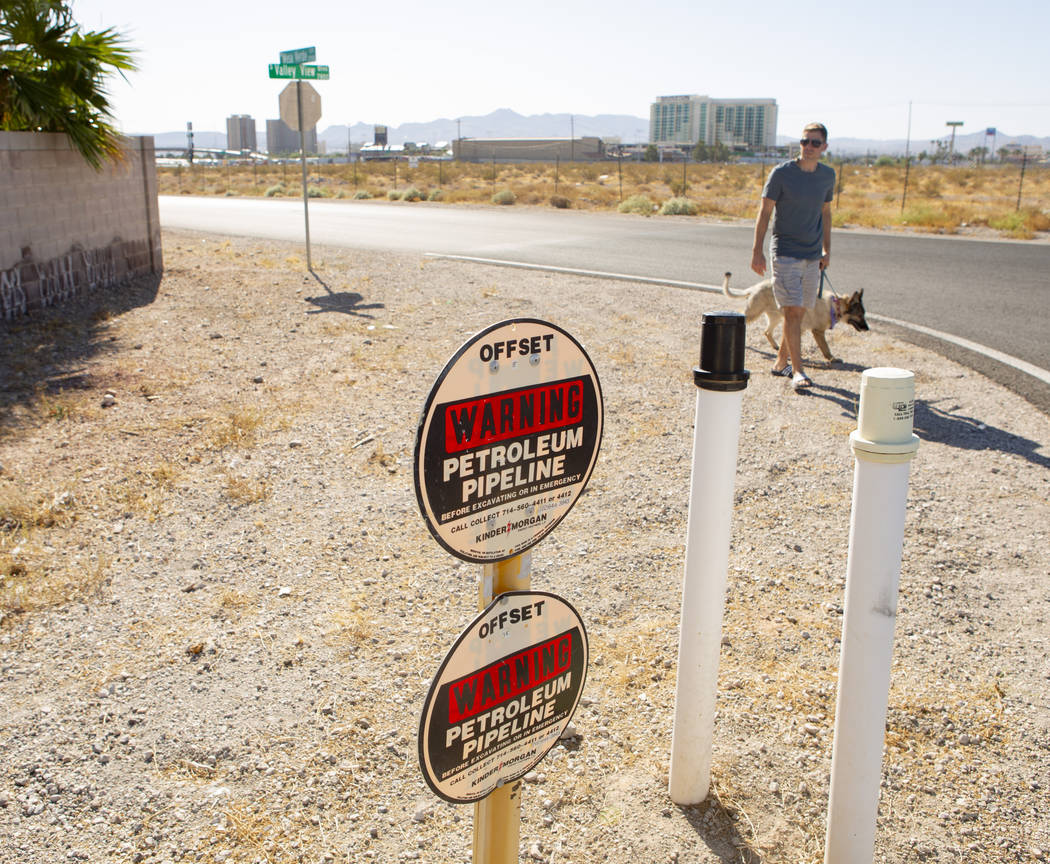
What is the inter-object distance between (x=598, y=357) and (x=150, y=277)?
6595 mm

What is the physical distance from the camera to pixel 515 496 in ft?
5.84

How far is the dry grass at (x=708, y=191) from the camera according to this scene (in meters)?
21.8

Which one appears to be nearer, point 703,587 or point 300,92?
point 703,587

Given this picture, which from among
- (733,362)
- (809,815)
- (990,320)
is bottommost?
(809,815)

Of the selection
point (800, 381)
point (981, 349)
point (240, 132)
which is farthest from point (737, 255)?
point (240, 132)

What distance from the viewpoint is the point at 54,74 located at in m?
9.84

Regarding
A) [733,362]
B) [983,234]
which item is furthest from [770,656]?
[983,234]

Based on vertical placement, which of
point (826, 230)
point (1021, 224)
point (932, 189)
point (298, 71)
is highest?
point (298, 71)

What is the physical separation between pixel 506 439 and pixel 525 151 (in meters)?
90.4

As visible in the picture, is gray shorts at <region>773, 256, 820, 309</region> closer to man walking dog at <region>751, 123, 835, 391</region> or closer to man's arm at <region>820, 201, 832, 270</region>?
man walking dog at <region>751, 123, 835, 391</region>

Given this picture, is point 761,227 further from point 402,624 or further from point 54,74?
point 54,74

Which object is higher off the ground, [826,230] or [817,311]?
[826,230]

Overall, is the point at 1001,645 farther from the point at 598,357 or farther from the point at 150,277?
the point at 150,277

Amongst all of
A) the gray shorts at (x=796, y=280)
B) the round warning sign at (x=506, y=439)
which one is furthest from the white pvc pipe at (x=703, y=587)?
the gray shorts at (x=796, y=280)
